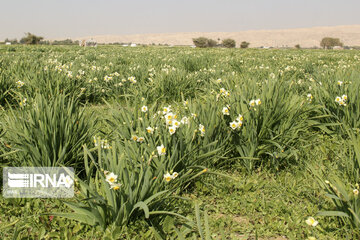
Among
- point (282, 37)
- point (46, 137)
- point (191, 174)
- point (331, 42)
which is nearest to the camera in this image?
point (191, 174)

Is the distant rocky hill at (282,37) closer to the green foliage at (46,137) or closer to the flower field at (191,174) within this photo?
the flower field at (191,174)

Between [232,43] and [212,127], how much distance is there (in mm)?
85490

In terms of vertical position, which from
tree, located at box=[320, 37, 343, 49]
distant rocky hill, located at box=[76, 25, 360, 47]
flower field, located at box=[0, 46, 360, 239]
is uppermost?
distant rocky hill, located at box=[76, 25, 360, 47]

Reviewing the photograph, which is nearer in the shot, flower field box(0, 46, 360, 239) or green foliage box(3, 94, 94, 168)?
flower field box(0, 46, 360, 239)

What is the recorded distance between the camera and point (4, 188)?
97.0 inches

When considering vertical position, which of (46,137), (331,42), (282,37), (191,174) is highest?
(282,37)

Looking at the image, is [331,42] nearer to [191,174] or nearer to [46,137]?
[191,174]

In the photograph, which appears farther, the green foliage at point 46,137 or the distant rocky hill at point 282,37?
the distant rocky hill at point 282,37

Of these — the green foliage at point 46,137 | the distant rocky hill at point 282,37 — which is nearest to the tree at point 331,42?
the distant rocky hill at point 282,37

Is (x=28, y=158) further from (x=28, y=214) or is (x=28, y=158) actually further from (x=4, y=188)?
(x=28, y=214)

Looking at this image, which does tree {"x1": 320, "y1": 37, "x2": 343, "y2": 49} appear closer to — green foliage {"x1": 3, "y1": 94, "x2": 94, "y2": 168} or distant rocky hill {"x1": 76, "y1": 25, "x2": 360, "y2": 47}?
distant rocky hill {"x1": 76, "y1": 25, "x2": 360, "y2": 47}

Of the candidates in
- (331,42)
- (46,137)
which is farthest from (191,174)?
(331,42)

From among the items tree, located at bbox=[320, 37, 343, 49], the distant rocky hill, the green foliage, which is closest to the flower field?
the green foliage

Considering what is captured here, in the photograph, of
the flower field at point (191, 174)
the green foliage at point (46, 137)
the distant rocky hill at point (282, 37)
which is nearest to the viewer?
the flower field at point (191, 174)
